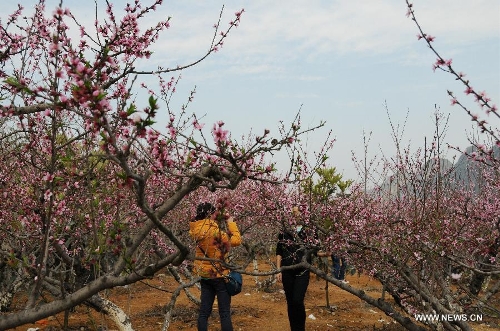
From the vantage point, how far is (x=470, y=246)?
7.16 m

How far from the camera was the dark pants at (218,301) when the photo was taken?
5.18 metres

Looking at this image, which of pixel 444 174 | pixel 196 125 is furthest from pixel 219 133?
pixel 444 174

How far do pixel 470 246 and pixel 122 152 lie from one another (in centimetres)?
693

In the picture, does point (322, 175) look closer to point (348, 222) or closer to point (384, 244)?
point (348, 222)

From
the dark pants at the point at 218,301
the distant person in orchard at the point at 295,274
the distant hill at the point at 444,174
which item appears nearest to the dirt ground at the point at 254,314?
the dark pants at the point at 218,301

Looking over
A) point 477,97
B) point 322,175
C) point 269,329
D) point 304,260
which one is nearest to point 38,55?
point 304,260

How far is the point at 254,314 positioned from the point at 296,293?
3.72 m

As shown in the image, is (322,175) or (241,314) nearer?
(322,175)

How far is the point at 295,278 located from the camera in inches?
235

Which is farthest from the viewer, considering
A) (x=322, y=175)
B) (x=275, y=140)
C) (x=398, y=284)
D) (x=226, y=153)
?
(x=322, y=175)

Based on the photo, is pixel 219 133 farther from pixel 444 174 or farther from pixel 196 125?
pixel 444 174

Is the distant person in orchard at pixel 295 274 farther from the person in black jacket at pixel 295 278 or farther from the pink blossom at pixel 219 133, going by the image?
the pink blossom at pixel 219 133

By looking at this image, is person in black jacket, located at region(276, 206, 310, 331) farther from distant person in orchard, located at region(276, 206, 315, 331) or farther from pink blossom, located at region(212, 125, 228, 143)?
pink blossom, located at region(212, 125, 228, 143)

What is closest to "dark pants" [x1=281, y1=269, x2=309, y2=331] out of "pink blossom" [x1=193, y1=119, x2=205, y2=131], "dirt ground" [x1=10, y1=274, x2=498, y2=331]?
"dirt ground" [x1=10, y1=274, x2=498, y2=331]
